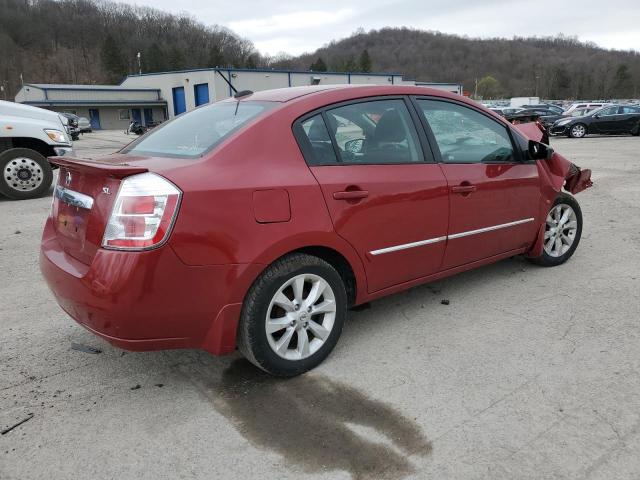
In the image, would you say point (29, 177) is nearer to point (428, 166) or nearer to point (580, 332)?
point (428, 166)

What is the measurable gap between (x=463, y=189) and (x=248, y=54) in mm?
127026

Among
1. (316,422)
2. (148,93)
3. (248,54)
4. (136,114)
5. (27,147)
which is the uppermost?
(248,54)

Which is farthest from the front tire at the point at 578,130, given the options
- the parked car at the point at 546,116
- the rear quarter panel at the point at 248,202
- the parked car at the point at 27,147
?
the rear quarter panel at the point at 248,202

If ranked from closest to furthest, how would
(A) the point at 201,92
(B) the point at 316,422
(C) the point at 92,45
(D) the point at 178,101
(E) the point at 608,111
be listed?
(B) the point at 316,422, (E) the point at 608,111, (A) the point at 201,92, (D) the point at 178,101, (C) the point at 92,45

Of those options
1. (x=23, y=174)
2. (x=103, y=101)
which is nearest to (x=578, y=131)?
(x=23, y=174)

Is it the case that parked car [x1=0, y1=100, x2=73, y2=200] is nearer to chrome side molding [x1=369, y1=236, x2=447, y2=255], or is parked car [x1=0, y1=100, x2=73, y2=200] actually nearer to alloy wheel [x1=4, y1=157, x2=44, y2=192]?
alloy wheel [x1=4, y1=157, x2=44, y2=192]

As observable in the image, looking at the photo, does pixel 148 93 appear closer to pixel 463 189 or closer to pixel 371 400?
pixel 463 189

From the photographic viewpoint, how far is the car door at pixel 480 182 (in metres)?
3.65

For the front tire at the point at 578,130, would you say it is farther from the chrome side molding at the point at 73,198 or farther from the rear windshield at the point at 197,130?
the chrome side molding at the point at 73,198

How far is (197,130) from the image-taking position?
3232mm

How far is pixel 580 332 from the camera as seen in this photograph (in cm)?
346

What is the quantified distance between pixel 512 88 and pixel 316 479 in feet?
426

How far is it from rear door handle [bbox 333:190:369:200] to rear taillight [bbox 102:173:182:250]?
0.93m

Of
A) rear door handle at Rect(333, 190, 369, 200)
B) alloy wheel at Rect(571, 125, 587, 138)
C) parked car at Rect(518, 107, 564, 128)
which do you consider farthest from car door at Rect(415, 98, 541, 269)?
parked car at Rect(518, 107, 564, 128)
